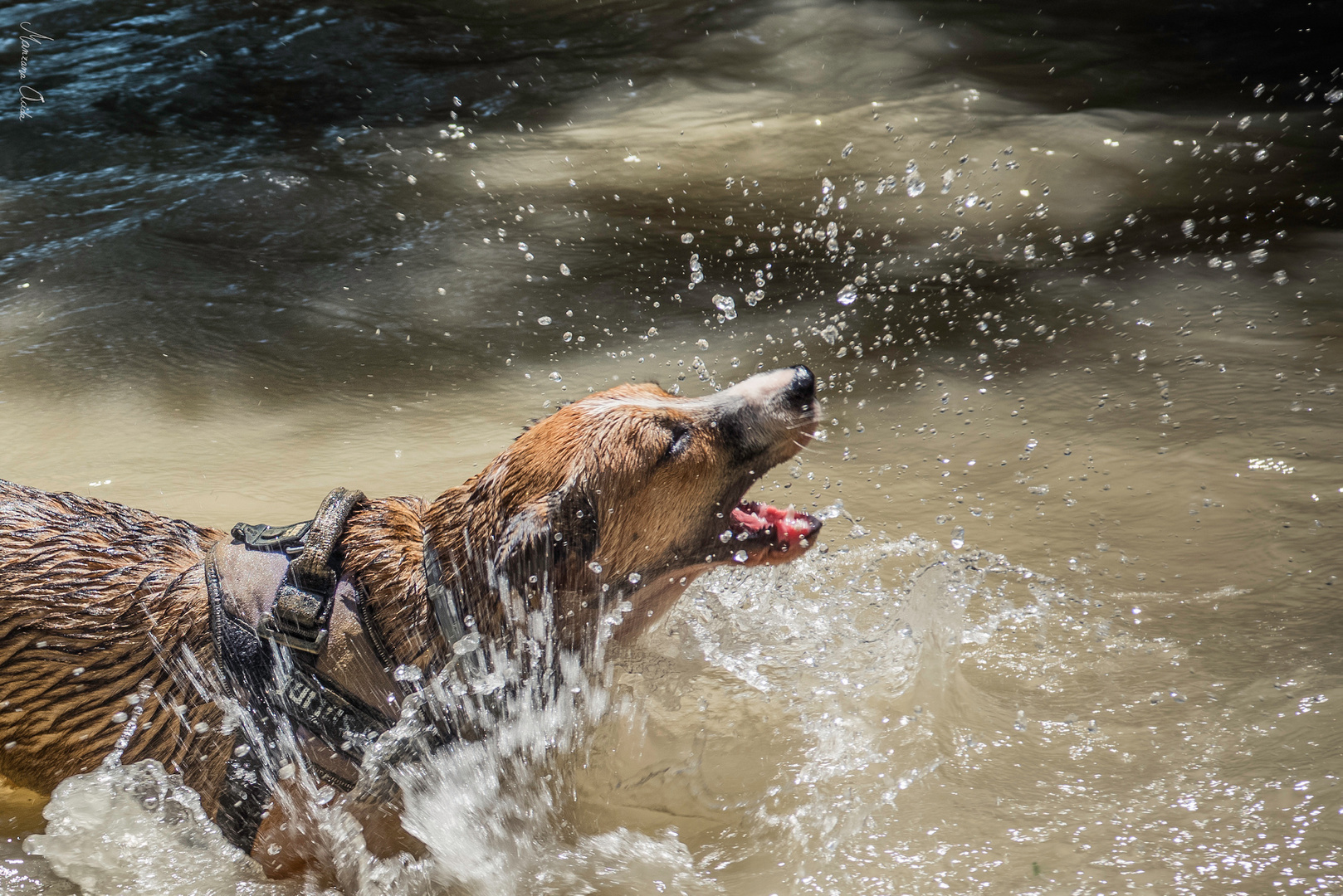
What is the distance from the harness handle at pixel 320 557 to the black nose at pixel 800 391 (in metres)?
1.25

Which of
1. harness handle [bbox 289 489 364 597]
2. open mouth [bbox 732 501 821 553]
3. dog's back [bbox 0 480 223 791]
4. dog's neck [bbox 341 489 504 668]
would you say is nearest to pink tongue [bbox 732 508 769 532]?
open mouth [bbox 732 501 821 553]

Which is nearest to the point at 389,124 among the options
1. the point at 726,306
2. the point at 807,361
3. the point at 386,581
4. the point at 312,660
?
the point at 726,306

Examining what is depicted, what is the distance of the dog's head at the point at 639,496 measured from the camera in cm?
249

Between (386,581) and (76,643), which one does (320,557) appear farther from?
(76,643)

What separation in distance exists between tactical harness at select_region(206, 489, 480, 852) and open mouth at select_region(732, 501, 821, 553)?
794mm

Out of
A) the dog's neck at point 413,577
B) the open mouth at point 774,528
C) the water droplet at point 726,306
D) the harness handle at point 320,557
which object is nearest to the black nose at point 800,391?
the open mouth at point 774,528

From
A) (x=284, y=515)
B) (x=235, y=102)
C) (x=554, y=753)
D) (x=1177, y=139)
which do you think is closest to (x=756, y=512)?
(x=554, y=753)

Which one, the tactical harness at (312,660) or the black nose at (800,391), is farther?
the black nose at (800,391)

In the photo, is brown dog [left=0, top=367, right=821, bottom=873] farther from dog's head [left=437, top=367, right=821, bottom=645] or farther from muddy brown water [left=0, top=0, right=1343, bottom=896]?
muddy brown water [left=0, top=0, right=1343, bottom=896]

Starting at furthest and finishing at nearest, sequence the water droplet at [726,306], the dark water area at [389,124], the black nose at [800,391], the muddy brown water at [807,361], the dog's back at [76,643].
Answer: the dark water area at [389,124], the water droplet at [726,306], the black nose at [800,391], the muddy brown water at [807,361], the dog's back at [76,643]

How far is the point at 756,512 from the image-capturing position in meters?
→ 2.85

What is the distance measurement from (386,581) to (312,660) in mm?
261

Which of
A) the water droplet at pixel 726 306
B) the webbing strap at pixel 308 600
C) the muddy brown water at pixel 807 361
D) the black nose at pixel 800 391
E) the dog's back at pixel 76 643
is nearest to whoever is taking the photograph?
Result: the webbing strap at pixel 308 600

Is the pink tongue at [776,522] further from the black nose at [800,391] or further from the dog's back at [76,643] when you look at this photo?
the dog's back at [76,643]
